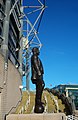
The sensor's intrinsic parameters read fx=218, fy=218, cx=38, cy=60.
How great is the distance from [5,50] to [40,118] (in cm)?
924

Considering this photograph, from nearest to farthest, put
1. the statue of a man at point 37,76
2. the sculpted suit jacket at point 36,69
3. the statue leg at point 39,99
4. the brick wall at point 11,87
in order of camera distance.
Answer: the statue leg at point 39,99
the statue of a man at point 37,76
the sculpted suit jacket at point 36,69
the brick wall at point 11,87

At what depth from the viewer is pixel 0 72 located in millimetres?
14953

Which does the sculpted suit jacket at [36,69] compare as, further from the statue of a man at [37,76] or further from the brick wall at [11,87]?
the brick wall at [11,87]

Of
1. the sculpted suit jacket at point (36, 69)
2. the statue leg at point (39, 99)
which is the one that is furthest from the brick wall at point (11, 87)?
the statue leg at point (39, 99)

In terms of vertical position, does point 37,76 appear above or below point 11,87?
below

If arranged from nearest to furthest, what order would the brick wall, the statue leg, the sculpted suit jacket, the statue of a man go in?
the statue leg
the statue of a man
the sculpted suit jacket
the brick wall

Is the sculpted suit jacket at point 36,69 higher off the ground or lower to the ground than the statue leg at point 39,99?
higher

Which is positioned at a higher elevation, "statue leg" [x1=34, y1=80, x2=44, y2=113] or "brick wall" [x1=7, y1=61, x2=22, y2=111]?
"brick wall" [x1=7, y1=61, x2=22, y2=111]

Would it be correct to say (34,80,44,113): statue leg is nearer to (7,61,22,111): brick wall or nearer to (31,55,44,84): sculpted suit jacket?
(31,55,44,84): sculpted suit jacket

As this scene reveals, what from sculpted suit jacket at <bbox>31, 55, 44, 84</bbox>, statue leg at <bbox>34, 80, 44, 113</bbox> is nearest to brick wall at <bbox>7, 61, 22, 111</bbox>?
sculpted suit jacket at <bbox>31, 55, 44, 84</bbox>

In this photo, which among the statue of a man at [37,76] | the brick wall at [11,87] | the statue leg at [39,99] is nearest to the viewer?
the statue leg at [39,99]

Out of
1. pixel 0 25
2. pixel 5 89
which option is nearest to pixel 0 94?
pixel 5 89

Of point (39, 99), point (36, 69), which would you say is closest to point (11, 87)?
point (36, 69)

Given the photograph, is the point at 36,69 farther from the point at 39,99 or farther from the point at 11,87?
the point at 11,87
